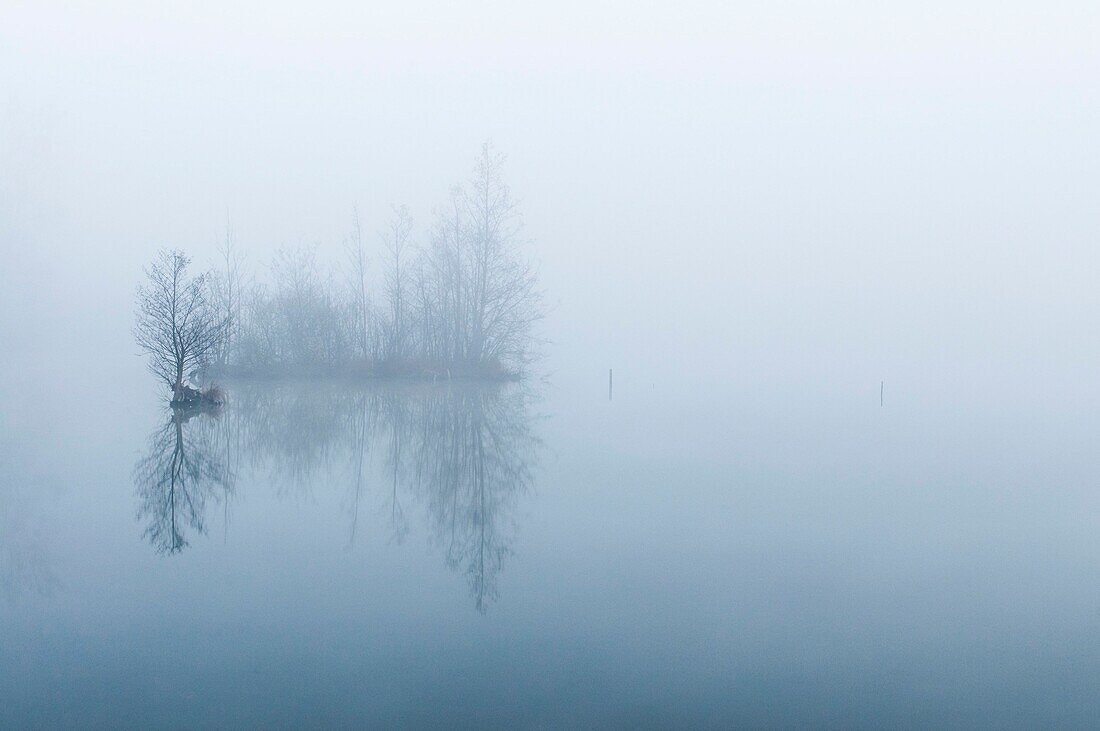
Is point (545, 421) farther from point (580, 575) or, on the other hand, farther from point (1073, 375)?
point (1073, 375)

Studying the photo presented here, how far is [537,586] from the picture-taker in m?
9.12

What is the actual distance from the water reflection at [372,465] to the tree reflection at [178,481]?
0.06ft

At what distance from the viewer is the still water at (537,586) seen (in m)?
6.34

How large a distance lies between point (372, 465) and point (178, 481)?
329cm

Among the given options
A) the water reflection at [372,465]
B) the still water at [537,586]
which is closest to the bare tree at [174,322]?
the water reflection at [372,465]

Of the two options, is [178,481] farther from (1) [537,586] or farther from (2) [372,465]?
(1) [537,586]

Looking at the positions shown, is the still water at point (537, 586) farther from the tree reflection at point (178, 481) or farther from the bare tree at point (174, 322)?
the bare tree at point (174, 322)

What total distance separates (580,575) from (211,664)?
12.8 feet

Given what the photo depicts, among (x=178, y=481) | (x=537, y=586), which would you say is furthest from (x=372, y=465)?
(x=537, y=586)

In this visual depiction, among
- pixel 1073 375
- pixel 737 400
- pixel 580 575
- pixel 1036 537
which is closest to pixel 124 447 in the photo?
pixel 580 575

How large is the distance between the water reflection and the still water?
9 centimetres

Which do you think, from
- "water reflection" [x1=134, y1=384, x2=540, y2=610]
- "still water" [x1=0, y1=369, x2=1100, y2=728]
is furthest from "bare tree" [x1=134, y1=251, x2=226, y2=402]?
"still water" [x1=0, y1=369, x2=1100, y2=728]

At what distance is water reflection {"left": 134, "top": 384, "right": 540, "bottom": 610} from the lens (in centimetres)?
1128

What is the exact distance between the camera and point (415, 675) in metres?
6.68
